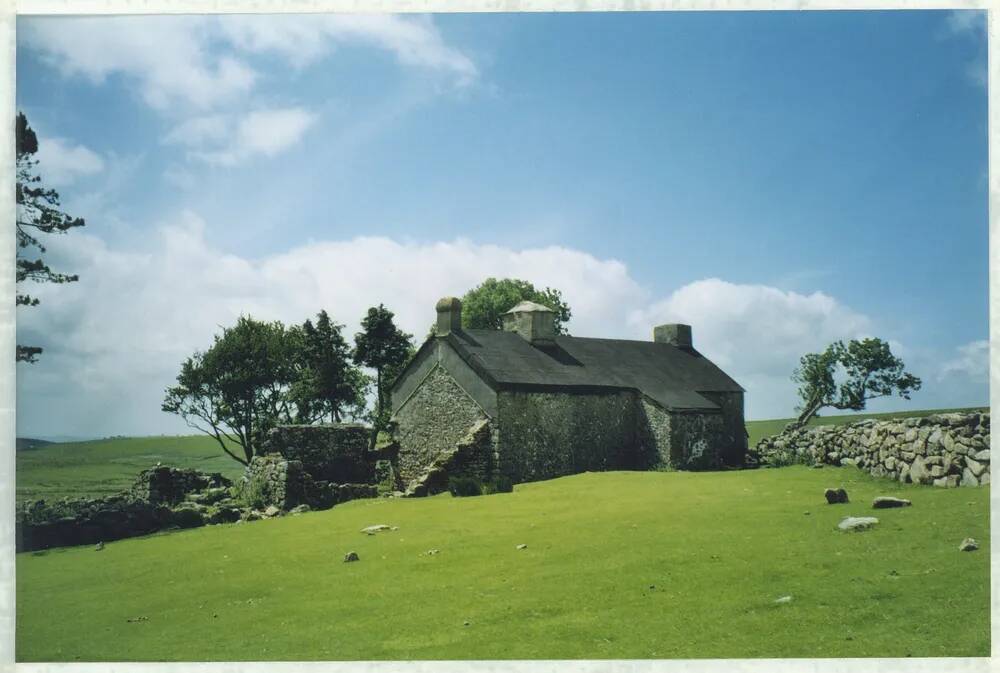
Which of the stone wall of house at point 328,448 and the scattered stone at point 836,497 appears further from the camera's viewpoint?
the stone wall of house at point 328,448

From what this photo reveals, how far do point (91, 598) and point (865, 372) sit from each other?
148 feet

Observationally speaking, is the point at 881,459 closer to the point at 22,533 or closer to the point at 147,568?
the point at 147,568

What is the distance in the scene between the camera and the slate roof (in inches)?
1233

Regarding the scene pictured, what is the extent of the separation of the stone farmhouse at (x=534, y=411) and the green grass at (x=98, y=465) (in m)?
11.1

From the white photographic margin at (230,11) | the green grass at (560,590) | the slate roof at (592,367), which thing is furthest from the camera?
the slate roof at (592,367)

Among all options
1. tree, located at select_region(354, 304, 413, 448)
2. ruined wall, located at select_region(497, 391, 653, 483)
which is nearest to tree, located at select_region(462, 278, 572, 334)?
tree, located at select_region(354, 304, 413, 448)

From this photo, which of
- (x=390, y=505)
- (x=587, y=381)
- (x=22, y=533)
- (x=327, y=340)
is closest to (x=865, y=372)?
(x=587, y=381)

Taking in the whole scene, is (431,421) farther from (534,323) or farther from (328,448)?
(534,323)

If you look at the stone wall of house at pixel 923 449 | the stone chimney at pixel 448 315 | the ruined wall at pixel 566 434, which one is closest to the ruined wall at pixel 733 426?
the ruined wall at pixel 566 434

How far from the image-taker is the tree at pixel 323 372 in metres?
42.9

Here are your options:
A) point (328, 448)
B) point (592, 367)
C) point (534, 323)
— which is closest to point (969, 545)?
point (328, 448)

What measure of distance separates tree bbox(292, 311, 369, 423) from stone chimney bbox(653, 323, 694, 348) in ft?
57.6

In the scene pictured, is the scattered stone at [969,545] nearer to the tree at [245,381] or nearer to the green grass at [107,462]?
the green grass at [107,462]

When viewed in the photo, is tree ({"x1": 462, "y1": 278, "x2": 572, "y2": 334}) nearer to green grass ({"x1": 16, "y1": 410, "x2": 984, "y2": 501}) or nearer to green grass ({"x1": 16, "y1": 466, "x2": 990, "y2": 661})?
green grass ({"x1": 16, "y1": 410, "x2": 984, "y2": 501})
